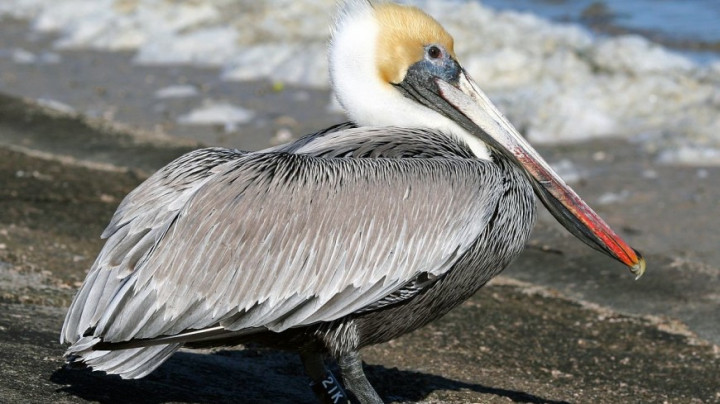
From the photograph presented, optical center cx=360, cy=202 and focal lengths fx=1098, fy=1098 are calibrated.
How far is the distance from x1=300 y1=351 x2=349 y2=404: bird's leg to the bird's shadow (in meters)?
0.25

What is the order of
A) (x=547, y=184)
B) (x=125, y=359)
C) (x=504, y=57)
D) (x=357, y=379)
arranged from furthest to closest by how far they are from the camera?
(x=504, y=57), (x=547, y=184), (x=357, y=379), (x=125, y=359)

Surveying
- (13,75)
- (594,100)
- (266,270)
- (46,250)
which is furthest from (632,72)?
(266,270)

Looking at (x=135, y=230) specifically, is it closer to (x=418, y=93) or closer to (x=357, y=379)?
(x=357, y=379)

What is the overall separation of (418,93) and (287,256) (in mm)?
1068

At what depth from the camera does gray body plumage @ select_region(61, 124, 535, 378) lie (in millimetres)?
3984

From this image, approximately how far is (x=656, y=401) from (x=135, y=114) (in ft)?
19.4

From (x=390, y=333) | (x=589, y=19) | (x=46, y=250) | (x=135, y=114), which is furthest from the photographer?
(x=589, y=19)

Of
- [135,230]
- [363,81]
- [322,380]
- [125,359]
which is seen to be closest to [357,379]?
[322,380]

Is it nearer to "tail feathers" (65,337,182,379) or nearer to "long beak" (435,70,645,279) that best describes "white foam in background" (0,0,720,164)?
"long beak" (435,70,645,279)

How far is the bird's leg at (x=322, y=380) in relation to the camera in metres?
4.41

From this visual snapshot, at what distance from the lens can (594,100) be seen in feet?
33.1

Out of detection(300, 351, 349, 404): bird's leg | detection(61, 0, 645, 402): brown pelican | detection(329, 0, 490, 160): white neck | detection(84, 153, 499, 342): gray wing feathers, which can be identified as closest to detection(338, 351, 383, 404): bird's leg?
detection(61, 0, 645, 402): brown pelican

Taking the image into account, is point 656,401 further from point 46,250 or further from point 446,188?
point 46,250

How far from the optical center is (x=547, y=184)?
15.1ft
